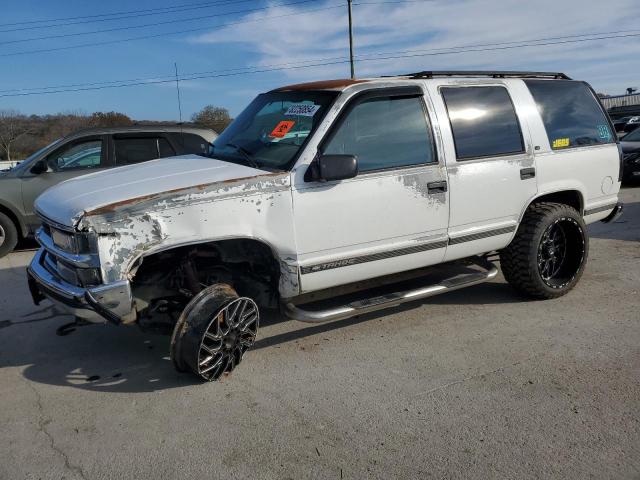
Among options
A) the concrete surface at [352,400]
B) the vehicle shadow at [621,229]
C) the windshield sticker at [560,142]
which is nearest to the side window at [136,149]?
the concrete surface at [352,400]

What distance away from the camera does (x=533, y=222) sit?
494cm

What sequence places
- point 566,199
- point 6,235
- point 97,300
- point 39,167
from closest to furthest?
point 97,300 → point 566,199 → point 6,235 → point 39,167

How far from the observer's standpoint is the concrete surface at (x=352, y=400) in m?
2.81

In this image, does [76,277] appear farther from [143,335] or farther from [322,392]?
[322,392]

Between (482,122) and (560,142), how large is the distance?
0.95 m

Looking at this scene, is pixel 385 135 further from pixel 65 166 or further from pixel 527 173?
pixel 65 166

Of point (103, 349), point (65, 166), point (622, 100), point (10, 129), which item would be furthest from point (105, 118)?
point (622, 100)

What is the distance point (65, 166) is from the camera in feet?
26.7

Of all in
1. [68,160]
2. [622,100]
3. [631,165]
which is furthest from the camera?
[622,100]

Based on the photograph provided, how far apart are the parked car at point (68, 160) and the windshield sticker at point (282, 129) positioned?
4072mm

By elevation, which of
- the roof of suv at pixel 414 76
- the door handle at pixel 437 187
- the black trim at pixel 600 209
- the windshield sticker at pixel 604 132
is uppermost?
the roof of suv at pixel 414 76

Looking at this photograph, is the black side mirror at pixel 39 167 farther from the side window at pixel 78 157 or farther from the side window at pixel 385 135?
the side window at pixel 385 135

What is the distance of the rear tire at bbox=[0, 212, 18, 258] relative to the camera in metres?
7.87

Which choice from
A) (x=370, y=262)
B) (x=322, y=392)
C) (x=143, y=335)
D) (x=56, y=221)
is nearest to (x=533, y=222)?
(x=370, y=262)
